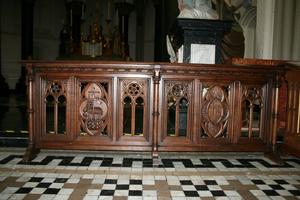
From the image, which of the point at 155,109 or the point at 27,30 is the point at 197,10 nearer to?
the point at 155,109

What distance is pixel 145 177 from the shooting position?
3.04 meters

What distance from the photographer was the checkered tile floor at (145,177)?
2.65 metres

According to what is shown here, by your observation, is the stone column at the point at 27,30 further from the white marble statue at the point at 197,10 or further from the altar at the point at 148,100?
the altar at the point at 148,100

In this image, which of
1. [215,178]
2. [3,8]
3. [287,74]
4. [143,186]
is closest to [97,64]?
[143,186]

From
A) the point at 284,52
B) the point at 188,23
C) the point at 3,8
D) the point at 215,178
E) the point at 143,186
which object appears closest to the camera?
the point at 143,186

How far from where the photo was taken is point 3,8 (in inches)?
484

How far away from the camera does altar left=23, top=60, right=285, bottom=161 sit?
340 cm

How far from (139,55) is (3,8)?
5.54 m

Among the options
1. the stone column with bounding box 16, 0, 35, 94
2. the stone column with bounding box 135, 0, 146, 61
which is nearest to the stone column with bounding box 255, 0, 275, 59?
the stone column with bounding box 16, 0, 35, 94

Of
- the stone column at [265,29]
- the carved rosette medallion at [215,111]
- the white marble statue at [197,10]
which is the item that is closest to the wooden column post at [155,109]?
the carved rosette medallion at [215,111]

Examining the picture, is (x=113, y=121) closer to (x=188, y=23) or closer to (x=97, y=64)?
(x=97, y=64)

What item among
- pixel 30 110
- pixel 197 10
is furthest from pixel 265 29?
pixel 30 110

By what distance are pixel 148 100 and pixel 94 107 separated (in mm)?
575

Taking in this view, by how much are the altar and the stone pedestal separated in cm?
104
